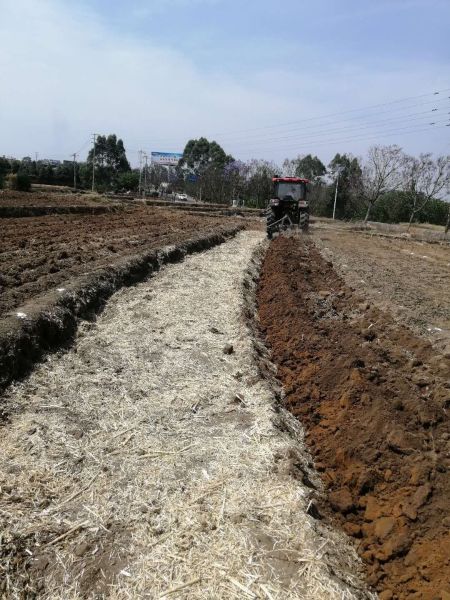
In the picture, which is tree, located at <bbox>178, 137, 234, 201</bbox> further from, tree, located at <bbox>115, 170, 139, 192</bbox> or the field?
the field

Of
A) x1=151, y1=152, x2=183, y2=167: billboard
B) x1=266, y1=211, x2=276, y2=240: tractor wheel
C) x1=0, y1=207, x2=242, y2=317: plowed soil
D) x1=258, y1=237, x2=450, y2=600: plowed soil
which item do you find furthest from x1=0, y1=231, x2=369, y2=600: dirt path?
x1=151, y1=152, x2=183, y2=167: billboard

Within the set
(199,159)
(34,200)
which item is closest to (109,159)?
(199,159)

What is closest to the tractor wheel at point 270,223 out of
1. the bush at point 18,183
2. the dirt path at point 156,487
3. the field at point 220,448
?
the field at point 220,448

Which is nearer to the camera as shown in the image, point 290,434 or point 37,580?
point 37,580

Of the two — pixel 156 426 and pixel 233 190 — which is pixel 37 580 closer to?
pixel 156 426

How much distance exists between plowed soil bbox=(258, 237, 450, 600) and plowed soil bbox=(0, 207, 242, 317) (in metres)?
4.07

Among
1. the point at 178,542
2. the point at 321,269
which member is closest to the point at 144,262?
the point at 321,269

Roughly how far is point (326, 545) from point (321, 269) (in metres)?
11.6

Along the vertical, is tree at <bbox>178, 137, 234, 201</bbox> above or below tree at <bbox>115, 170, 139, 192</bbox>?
above

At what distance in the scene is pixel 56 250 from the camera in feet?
42.5

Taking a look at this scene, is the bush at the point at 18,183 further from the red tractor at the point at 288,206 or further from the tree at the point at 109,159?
the tree at the point at 109,159

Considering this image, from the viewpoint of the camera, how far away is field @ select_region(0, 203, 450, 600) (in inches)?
130

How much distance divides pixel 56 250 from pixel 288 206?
523 inches

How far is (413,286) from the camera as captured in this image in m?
12.8
